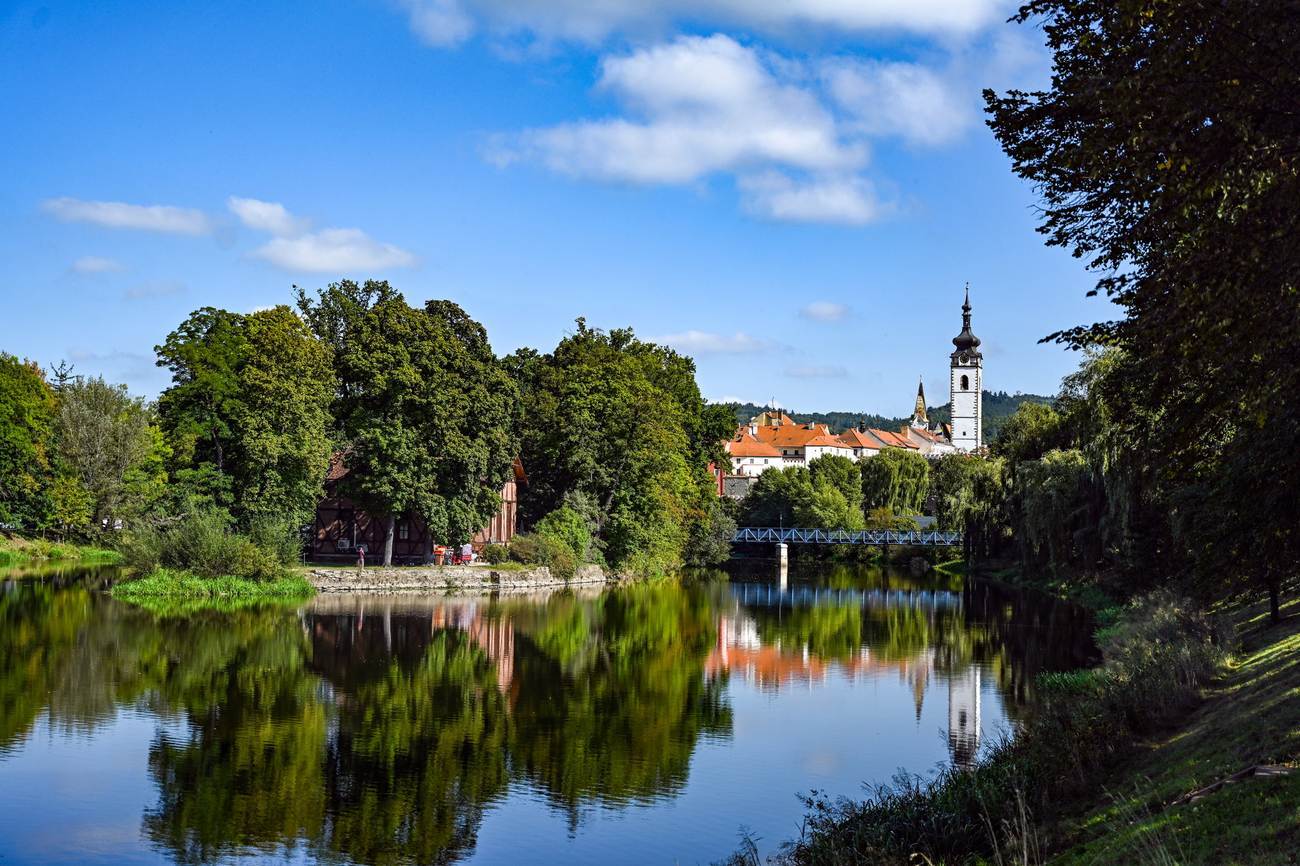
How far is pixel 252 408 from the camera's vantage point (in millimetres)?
43594

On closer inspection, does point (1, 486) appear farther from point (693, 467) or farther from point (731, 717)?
point (731, 717)

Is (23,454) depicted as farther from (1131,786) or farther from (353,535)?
(1131,786)

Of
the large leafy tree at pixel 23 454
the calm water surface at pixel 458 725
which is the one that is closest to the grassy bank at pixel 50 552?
the large leafy tree at pixel 23 454

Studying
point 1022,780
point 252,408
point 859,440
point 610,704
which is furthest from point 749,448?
point 1022,780

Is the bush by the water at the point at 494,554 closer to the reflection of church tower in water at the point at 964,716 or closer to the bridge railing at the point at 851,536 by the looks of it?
the reflection of church tower in water at the point at 964,716

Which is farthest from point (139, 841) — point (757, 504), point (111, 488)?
point (757, 504)

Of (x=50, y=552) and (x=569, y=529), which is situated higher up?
(x=569, y=529)

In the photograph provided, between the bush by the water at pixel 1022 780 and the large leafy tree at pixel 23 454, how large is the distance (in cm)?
4616

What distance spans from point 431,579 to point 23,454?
2077 cm

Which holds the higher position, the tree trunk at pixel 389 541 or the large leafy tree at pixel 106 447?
the large leafy tree at pixel 106 447

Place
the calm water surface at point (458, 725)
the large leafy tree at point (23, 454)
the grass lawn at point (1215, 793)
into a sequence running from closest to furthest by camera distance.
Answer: the grass lawn at point (1215, 793)
the calm water surface at point (458, 725)
the large leafy tree at point (23, 454)

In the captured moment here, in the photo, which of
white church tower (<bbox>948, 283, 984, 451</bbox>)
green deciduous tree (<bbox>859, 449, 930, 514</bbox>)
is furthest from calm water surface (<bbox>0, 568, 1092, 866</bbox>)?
white church tower (<bbox>948, 283, 984, 451</bbox>)

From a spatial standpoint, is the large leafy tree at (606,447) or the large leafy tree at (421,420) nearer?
the large leafy tree at (421,420)

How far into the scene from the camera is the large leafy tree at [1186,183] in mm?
8781
